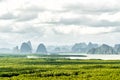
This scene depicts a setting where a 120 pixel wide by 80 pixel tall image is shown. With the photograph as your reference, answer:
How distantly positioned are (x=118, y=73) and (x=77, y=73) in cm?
1623

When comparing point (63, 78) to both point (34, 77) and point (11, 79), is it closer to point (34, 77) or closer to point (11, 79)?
point (34, 77)

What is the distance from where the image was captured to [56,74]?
367 ft

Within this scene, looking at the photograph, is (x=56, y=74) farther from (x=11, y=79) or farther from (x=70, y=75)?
(x=11, y=79)

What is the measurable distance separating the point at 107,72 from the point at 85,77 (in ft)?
44.2

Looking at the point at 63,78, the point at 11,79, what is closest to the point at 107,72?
the point at 63,78

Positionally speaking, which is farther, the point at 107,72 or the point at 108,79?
the point at 107,72

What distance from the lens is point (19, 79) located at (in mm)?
100000

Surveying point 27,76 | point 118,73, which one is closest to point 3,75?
point 27,76

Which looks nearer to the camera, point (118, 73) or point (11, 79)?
point (11, 79)

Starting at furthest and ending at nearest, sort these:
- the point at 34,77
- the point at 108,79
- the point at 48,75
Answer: the point at 48,75
the point at 34,77
the point at 108,79

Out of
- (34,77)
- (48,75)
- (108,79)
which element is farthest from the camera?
(48,75)

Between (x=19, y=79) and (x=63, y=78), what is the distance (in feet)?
50.4

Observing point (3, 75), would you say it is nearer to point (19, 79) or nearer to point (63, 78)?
point (19, 79)

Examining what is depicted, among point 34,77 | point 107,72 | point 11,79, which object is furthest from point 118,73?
point 11,79
